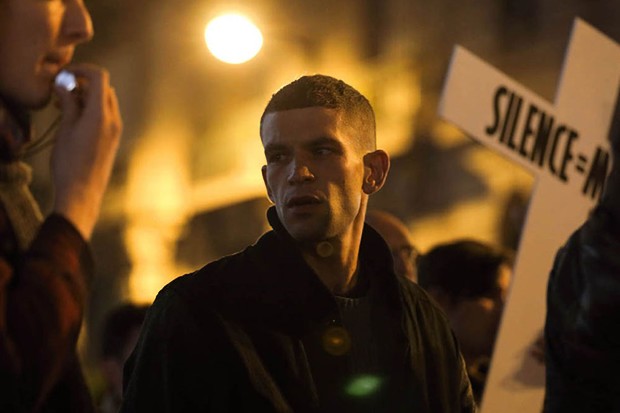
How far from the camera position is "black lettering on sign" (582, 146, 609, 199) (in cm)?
226

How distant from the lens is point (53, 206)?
1735mm

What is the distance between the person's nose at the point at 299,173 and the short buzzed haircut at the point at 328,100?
67 mm

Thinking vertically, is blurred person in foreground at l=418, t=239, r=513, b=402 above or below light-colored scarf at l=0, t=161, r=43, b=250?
below

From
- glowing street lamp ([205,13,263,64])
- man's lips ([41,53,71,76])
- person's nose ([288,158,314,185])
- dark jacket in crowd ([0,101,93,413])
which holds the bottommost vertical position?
dark jacket in crowd ([0,101,93,413])

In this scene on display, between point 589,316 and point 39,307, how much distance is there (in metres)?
0.67

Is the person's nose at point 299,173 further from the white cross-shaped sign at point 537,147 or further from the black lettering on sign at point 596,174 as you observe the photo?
the black lettering on sign at point 596,174

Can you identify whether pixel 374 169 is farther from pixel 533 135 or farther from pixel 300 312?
pixel 533 135

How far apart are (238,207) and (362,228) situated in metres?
6.69

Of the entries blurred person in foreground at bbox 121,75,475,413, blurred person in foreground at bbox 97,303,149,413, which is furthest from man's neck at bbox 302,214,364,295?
blurred person in foreground at bbox 97,303,149,413

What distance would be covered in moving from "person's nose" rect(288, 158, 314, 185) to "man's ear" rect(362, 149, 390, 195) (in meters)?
0.08

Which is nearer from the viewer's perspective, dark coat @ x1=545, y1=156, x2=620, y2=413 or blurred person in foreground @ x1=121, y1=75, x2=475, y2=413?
dark coat @ x1=545, y1=156, x2=620, y2=413

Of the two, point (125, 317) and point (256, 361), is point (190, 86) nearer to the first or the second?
point (125, 317)

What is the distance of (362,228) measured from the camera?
64.4 inches

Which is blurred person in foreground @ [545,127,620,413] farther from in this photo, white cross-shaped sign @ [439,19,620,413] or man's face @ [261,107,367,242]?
white cross-shaped sign @ [439,19,620,413]
